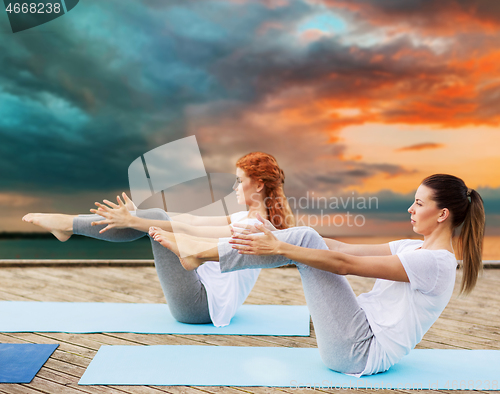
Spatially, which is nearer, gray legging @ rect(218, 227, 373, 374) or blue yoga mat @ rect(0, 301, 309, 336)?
gray legging @ rect(218, 227, 373, 374)

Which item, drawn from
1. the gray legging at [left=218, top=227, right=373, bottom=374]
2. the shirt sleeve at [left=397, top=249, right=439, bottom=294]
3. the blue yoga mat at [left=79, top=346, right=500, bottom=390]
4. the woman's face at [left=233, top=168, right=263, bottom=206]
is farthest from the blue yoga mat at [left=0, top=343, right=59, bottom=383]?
the shirt sleeve at [left=397, top=249, right=439, bottom=294]

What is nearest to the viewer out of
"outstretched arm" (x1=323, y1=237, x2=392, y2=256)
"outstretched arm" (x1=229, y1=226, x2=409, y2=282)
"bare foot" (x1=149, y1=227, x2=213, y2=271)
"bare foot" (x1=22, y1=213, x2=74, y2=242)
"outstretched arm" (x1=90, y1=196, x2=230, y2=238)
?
"outstretched arm" (x1=229, y1=226, x2=409, y2=282)

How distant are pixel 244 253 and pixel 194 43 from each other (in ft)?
21.0

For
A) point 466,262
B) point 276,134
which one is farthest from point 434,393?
point 276,134

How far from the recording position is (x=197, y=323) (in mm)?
2564

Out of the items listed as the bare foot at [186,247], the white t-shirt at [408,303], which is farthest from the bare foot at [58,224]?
the white t-shirt at [408,303]

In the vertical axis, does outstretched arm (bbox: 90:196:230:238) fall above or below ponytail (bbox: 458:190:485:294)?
above

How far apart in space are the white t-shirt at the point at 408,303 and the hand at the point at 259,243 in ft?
1.52

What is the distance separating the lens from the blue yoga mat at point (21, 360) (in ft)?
5.99

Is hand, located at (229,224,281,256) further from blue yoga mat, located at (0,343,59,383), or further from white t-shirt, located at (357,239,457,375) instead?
blue yoga mat, located at (0,343,59,383)

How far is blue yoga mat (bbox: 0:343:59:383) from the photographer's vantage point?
5.99 feet

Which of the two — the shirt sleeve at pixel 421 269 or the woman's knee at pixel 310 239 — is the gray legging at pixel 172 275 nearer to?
the woman's knee at pixel 310 239

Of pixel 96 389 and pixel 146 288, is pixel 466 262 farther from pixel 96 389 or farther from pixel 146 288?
pixel 146 288

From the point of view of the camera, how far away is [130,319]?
2.63m
